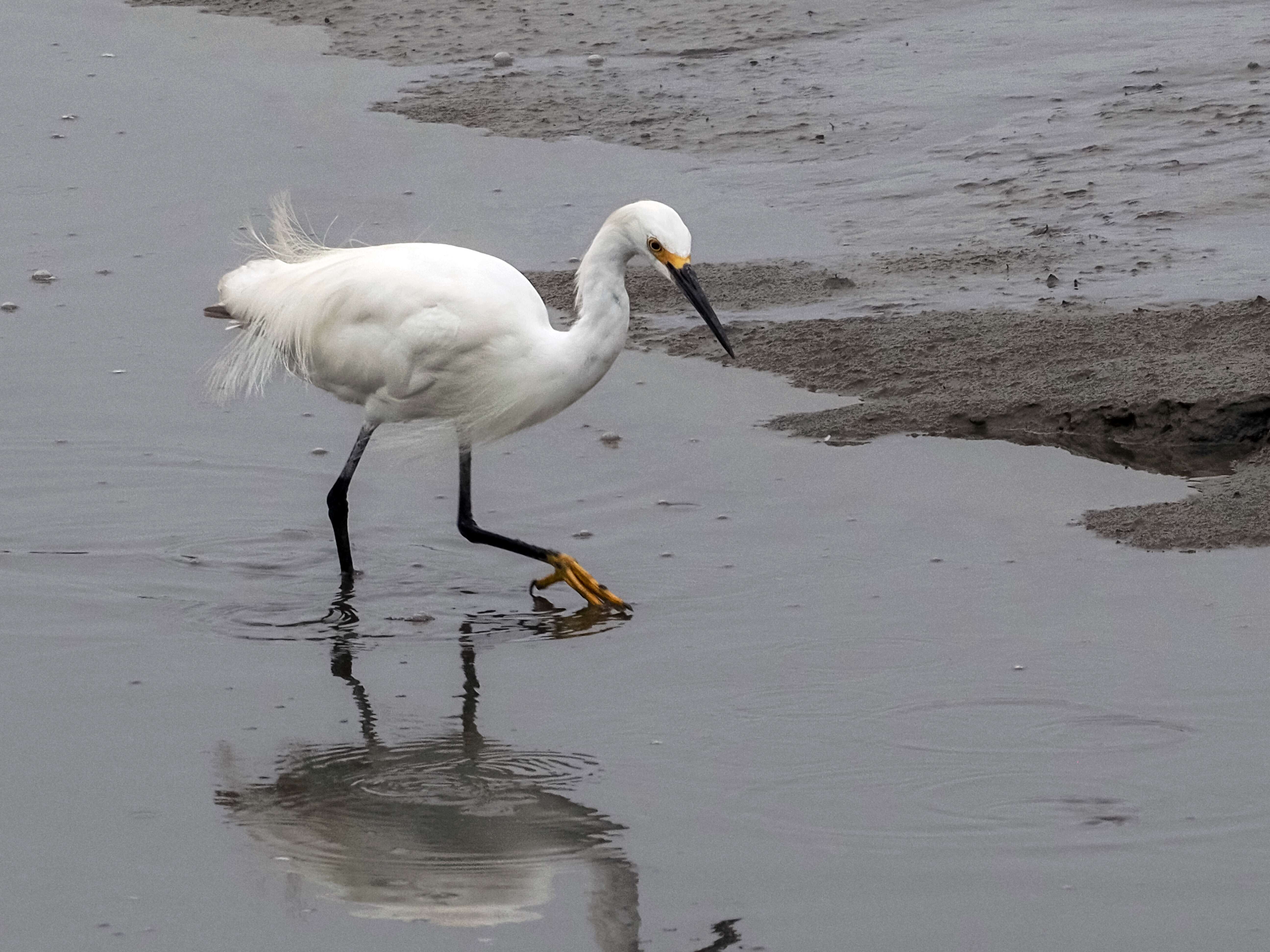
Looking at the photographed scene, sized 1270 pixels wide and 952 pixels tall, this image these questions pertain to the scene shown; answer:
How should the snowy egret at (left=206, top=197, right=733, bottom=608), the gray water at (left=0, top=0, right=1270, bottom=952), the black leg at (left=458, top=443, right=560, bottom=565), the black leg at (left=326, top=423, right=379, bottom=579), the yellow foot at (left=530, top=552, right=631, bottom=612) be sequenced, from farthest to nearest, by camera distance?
the black leg at (left=326, top=423, right=379, bottom=579) < the black leg at (left=458, top=443, right=560, bottom=565) < the snowy egret at (left=206, top=197, right=733, bottom=608) < the yellow foot at (left=530, top=552, right=631, bottom=612) < the gray water at (left=0, top=0, right=1270, bottom=952)

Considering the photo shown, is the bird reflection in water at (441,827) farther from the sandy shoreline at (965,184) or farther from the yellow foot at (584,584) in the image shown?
the sandy shoreline at (965,184)

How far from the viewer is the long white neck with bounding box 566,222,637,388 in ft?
17.7

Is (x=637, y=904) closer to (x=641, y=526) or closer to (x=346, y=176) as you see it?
(x=641, y=526)

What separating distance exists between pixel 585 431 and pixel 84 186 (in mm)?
4487

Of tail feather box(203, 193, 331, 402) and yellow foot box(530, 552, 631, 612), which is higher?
tail feather box(203, 193, 331, 402)

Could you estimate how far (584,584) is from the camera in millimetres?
5277

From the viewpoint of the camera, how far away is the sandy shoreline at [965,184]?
6430 millimetres

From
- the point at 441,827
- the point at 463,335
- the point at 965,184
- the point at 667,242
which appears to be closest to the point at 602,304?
the point at 667,242

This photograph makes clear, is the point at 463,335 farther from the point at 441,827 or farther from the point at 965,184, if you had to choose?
the point at 965,184

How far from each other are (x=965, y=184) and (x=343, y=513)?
476cm

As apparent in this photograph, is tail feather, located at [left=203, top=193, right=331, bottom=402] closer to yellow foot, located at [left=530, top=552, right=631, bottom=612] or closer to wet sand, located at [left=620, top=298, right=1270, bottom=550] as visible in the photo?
yellow foot, located at [left=530, top=552, right=631, bottom=612]

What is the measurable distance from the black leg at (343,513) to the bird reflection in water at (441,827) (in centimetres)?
110

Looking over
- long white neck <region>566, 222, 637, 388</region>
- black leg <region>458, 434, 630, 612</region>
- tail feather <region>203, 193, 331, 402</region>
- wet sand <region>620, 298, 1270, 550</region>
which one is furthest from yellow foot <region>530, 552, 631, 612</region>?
wet sand <region>620, 298, 1270, 550</region>

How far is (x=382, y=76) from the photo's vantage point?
12.1 metres
